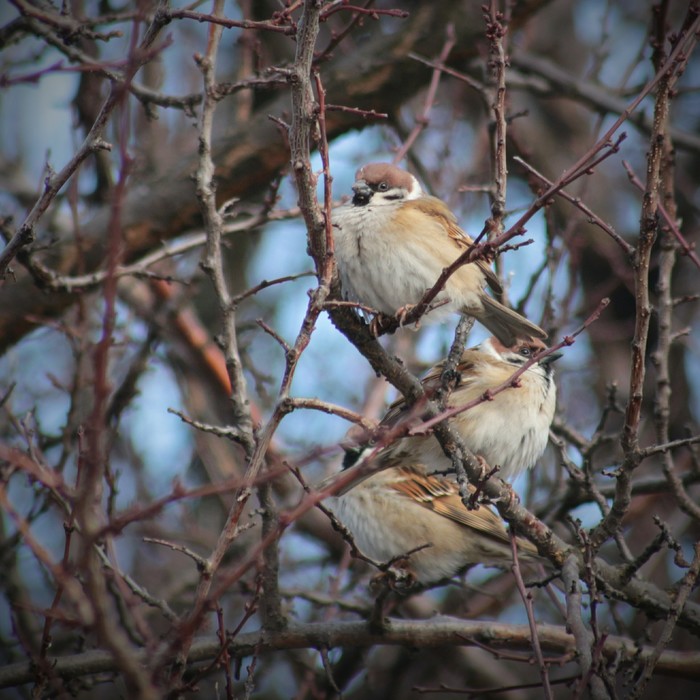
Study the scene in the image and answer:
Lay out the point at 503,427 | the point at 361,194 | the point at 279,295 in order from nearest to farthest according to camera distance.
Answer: the point at 361,194 → the point at 503,427 → the point at 279,295

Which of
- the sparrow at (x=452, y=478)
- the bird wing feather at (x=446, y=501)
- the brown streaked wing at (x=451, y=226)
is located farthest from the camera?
the bird wing feather at (x=446, y=501)

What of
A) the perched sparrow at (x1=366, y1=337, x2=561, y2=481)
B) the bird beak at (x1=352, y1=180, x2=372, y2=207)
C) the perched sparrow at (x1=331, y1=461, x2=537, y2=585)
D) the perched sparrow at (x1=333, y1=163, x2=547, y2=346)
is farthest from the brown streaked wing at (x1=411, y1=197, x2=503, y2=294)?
the perched sparrow at (x1=331, y1=461, x2=537, y2=585)

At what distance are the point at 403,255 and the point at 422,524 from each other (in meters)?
1.83

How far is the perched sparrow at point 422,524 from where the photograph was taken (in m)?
4.55

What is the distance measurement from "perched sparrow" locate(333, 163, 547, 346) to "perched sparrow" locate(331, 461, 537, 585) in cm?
115

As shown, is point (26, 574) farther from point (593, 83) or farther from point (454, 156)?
point (593, 83)

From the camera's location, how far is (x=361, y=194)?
3.82 meters

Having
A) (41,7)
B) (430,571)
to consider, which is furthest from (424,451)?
(41,7)

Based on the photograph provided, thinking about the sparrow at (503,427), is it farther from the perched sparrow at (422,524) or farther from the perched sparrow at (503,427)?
the perched sparrow at (422,524)

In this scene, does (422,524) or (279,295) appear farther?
(279,295)

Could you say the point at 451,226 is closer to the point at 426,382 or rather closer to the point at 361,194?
the point at 361,194

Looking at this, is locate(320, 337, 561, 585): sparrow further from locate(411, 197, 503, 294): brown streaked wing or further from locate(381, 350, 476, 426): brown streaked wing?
locate(411, 197, 503, 294): brown streaked wing

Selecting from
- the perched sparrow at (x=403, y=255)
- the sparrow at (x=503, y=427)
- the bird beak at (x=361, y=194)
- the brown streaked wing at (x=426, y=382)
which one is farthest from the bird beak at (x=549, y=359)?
the bird beak at (x=361, y=194)

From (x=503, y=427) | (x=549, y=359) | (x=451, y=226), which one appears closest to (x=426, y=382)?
(x=503, y=427)
